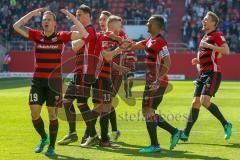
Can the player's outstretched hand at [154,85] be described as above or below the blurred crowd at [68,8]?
above

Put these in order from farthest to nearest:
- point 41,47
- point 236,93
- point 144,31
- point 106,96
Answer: point 144,31, point 236,93, point 106,96, point 41,47

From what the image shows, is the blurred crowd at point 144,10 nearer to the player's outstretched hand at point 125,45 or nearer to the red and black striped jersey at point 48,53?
the player's outstretched hand at point 125,45

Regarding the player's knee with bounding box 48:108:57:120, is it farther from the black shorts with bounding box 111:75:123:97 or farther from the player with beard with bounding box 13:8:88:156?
the black shorts with bounding box 111:75:123:97

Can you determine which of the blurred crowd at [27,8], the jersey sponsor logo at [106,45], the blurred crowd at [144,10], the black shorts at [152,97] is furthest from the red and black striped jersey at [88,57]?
the blurred crowd at [27,8]

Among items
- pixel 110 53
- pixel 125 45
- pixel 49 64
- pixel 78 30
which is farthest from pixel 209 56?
pixel 49 64

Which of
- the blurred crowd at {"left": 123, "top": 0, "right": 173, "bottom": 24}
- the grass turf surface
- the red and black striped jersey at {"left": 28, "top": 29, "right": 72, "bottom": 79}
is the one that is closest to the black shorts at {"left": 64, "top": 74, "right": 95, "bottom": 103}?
the grass turf surface

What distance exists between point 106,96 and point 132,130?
8.37ft

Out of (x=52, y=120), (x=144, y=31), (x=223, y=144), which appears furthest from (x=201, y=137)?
(x=144, y=31)

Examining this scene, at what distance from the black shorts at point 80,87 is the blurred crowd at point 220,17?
30652 mm

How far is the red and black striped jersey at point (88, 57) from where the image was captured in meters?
11.9

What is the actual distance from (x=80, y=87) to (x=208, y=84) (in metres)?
2.51

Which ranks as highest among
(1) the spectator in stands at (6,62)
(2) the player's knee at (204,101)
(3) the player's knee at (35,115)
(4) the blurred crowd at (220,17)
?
(3) the player's knee at (35,115)

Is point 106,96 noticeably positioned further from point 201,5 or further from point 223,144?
point 201,5

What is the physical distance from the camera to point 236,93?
2734cm
